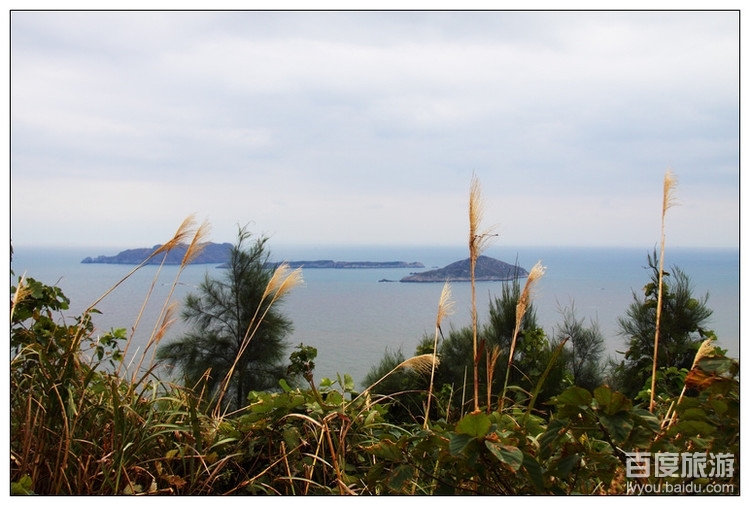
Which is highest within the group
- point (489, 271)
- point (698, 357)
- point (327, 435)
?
point (489, 271)

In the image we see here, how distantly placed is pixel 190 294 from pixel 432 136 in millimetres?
1596

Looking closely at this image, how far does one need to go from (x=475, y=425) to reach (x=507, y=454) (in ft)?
0.25

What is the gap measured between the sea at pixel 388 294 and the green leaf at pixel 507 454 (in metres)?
1.07

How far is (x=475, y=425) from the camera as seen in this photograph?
3.78 ft

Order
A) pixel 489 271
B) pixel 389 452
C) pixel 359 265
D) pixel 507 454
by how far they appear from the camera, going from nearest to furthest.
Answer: pixel 507 454 → pixel 389 452 → pixel 489 271 → pixel 359 265

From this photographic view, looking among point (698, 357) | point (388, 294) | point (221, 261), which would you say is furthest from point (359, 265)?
point (698, 357)

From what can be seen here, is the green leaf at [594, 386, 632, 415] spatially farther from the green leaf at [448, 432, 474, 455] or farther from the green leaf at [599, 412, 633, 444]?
the green leaf at [448, 432, 474, 455]

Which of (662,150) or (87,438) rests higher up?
(662,150)

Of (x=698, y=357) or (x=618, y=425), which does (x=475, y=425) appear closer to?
(x=618, y=425)

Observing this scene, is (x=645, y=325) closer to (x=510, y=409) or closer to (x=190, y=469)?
(x=510, y=409)

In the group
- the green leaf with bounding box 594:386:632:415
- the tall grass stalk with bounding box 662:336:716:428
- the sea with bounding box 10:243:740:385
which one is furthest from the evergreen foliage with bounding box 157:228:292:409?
the green leaf with bounding box 594:386:632:415

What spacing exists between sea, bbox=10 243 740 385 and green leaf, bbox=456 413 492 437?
104 centimetres

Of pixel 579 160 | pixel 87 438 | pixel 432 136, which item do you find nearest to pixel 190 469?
pixel 87 438

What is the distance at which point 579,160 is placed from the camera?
271 cm
